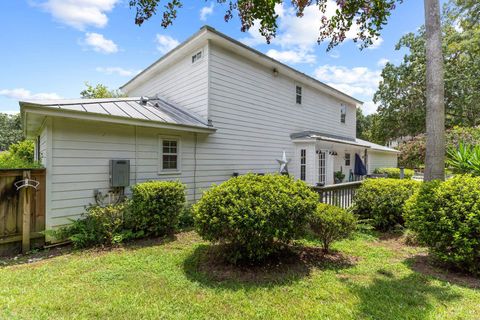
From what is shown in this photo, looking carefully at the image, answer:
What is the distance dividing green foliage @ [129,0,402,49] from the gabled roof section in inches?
156

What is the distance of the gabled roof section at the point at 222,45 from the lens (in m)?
8.40

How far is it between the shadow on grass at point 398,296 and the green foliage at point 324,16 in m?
4.60

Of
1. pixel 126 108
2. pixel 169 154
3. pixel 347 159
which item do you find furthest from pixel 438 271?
pixel 347 159

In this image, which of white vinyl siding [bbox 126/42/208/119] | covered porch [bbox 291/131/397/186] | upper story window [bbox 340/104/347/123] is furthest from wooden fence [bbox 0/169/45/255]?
upper story window [bbox 340/104/347/123]

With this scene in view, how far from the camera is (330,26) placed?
521 cm

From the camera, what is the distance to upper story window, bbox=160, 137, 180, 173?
773cm

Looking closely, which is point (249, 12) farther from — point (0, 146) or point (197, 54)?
point (0, 146)

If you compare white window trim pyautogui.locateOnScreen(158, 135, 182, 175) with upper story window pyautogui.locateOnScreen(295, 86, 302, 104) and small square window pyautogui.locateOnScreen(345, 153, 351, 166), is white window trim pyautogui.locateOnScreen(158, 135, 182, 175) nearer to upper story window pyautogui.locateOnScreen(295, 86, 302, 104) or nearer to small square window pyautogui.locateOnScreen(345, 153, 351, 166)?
upper story window pyautogui.locateOnScreen(295, 86, 302, 104)

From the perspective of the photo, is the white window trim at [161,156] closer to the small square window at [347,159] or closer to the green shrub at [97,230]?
the green shrub at [97,230]

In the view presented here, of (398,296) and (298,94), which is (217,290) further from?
(298,94)

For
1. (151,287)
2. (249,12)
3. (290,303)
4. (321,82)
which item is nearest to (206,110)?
(249,12)

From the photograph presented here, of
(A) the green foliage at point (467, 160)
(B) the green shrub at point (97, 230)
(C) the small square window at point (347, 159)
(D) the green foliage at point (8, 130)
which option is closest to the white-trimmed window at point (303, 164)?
(C) the small square window at point (347, 159)

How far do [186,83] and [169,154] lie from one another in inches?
141

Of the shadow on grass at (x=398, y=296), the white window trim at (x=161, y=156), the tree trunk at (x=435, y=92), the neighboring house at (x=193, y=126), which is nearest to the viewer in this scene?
the shadow on grass at (x=398, y=296)
